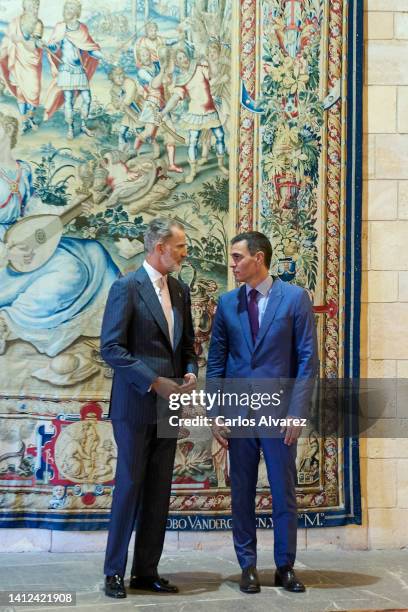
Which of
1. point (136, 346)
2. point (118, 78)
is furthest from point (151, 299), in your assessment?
point (118, 78)

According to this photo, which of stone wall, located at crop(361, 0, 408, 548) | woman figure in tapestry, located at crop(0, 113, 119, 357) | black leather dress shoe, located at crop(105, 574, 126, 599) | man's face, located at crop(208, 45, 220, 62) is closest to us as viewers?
black leather dress shoe, located at crop(105, 574, 126, 599)

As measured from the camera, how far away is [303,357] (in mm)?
4418

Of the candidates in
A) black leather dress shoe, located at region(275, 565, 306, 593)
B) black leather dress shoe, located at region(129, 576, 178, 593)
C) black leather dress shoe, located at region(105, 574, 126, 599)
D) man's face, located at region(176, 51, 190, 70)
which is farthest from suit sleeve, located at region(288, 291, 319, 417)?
man's face, located at region(176, 51, 190, 70)

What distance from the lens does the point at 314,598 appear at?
4.23 m

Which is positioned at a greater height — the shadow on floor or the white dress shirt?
the white dress shirt

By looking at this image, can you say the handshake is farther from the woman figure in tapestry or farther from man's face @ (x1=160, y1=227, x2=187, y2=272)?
the woman figure in tapestry

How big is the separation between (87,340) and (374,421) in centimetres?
183

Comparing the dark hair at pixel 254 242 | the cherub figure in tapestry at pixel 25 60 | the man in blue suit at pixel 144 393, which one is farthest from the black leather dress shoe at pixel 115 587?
the cherub figure in tapestry at pixel 25 60

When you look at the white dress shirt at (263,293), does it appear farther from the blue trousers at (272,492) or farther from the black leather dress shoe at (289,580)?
the black leather dress shoe at (289,580)

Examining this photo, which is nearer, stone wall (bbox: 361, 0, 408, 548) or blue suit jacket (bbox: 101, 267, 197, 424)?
blue suit jacket (bbox: 101, 267, 197, 424)

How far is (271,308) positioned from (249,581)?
51.1 inches

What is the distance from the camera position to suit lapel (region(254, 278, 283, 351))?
174 inches

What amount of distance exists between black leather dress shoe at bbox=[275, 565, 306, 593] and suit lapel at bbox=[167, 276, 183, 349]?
1.19 metres

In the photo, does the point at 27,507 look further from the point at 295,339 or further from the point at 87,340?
the point at 295,339
